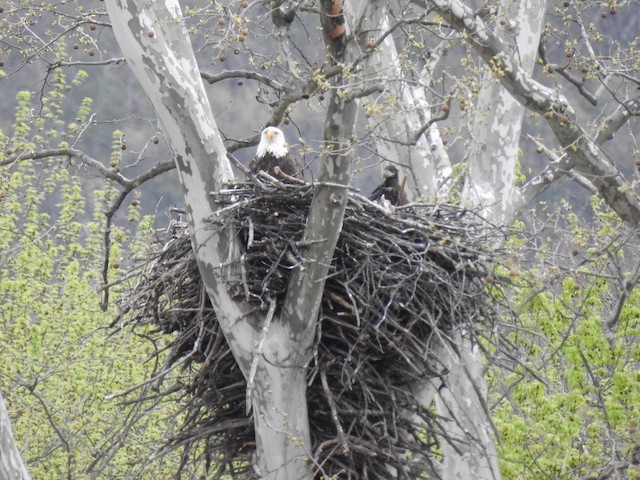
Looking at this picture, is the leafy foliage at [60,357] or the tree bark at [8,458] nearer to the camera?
the tree bark at [8,458]

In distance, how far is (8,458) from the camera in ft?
22.0

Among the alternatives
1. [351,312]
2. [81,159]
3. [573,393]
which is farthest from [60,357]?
[351,312]

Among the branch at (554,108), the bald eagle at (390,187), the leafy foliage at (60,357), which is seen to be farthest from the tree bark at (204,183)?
the leafy foliage at (60,357)

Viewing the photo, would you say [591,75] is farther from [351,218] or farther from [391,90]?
[351,218]

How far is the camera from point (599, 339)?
9.45 meters

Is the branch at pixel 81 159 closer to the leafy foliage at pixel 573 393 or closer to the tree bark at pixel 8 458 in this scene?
the tree bark at pixel 8 458

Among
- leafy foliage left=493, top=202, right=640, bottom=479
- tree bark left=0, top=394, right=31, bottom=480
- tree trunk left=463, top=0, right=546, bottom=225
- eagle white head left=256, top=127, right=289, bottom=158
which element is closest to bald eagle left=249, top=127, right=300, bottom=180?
eagle white head left=256, top=127, right=289, bottom=158

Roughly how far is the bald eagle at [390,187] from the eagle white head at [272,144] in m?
0.77

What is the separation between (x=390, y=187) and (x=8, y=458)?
3.28m

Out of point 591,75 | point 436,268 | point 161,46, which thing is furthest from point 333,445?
point 591,75

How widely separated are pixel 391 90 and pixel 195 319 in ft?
9.18

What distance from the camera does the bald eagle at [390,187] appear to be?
8.23m

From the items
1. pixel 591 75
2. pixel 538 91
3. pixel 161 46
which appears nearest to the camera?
pixel 161 46

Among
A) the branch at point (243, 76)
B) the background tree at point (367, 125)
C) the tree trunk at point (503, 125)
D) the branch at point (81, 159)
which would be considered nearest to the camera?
the background tree at point (367, 125)
